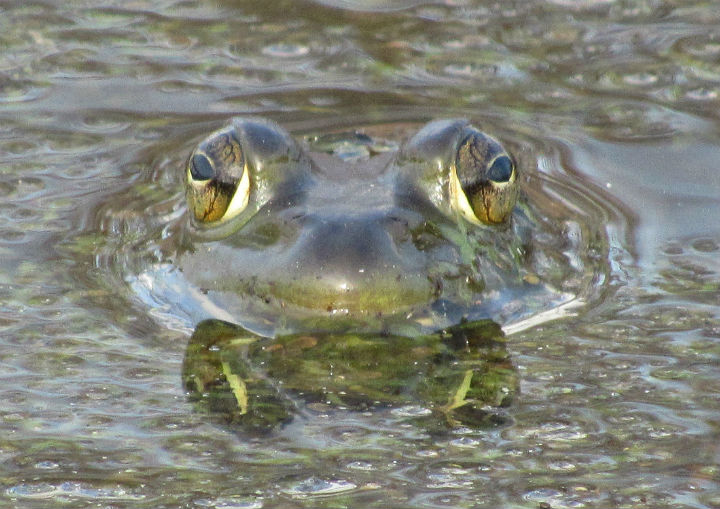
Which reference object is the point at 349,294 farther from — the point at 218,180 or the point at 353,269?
the point at 218,180

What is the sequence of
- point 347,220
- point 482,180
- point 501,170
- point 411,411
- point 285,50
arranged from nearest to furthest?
point 411,411, point 347,220, point 482,180, point 501,170, point 285,50

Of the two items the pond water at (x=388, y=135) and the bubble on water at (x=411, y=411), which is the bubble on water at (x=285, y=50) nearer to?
the pond water at (x=388, y=135)

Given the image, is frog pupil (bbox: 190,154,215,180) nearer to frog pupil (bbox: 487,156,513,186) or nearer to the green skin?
the green skin

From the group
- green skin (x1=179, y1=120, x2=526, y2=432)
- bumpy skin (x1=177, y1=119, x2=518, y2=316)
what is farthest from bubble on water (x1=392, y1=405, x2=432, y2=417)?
bumpy skin (x1=177, y1=119, x2=518, y2=316)

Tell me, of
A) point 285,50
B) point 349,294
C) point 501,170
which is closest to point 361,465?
point 349,294

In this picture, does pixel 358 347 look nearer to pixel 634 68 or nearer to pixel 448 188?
pixel 448 188

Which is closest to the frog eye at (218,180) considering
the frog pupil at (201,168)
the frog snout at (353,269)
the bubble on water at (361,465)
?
the frog pupil at (201,168)
